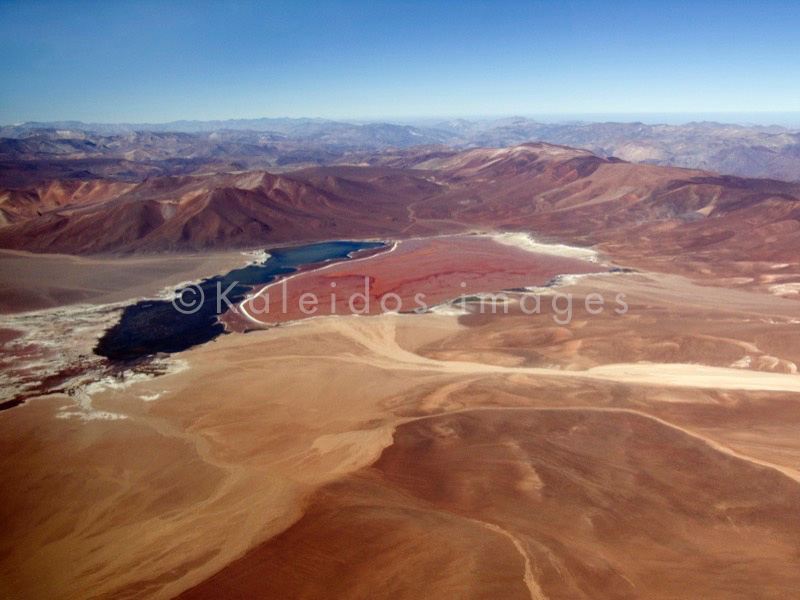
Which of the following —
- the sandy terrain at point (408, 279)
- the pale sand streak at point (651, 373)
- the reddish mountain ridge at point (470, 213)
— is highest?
the reddish mountain ridge at point (470, 213)

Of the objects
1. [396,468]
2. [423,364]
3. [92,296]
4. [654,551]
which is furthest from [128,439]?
[92,296]

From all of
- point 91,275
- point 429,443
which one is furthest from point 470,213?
point 429,443

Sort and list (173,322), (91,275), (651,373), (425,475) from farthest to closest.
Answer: (91,275) → (173,322) → (651,373) → (425,475)

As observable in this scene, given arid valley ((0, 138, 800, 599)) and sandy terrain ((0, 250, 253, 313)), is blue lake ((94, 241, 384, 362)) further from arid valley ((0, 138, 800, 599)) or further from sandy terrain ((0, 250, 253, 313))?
sandy terrain ((0, 250, 253, 313))

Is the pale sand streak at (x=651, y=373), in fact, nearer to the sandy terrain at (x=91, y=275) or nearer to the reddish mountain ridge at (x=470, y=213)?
the sandy terrain at (x=91, y=275)

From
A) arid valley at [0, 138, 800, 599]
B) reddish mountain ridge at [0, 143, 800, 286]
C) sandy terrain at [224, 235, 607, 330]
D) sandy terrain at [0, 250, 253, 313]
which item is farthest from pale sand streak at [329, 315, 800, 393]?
reddish mountain ridge at [0, 143, 800, 286]

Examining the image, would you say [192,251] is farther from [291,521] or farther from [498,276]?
[291,521]

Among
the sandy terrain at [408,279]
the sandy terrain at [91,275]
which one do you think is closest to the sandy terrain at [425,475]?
the sandy terrain at [408,279]

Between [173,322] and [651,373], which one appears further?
[173,322]

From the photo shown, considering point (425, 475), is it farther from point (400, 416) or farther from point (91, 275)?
point (91, 275)
